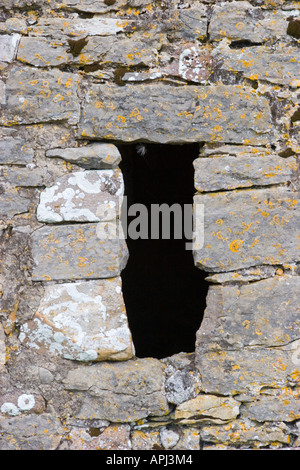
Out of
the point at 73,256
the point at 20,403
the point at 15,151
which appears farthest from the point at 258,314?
the point at 15,151

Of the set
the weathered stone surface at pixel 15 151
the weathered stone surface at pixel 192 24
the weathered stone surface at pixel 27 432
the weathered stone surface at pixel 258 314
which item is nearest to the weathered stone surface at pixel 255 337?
the weathered stone surface at pixel 258 314

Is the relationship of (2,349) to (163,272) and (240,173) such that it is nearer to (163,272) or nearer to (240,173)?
(240,173)

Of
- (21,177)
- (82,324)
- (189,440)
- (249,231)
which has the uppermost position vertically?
(21,177)

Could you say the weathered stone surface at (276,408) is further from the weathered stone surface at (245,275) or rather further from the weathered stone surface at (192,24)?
the weathered stone surface at (192,24)

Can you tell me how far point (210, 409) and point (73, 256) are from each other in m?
1.09

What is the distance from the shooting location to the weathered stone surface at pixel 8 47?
259 centimetres

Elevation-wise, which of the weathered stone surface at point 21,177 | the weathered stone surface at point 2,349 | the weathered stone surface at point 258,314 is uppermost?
the weathered stone surface at point 21,177

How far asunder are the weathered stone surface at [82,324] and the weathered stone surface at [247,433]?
2.02 feet

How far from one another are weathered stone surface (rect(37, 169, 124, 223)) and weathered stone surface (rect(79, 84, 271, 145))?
0.24 metres

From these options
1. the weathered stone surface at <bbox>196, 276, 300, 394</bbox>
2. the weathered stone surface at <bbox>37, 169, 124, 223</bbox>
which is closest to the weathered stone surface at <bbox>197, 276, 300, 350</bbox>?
the weathered stone surface at <bbox>196, 276, 300, 394</bbox>

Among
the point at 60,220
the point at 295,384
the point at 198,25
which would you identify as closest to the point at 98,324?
the point at 60,220

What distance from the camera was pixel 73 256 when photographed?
2.55 meters

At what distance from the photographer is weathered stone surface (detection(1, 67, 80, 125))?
259 cm

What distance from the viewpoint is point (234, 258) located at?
2564mm
